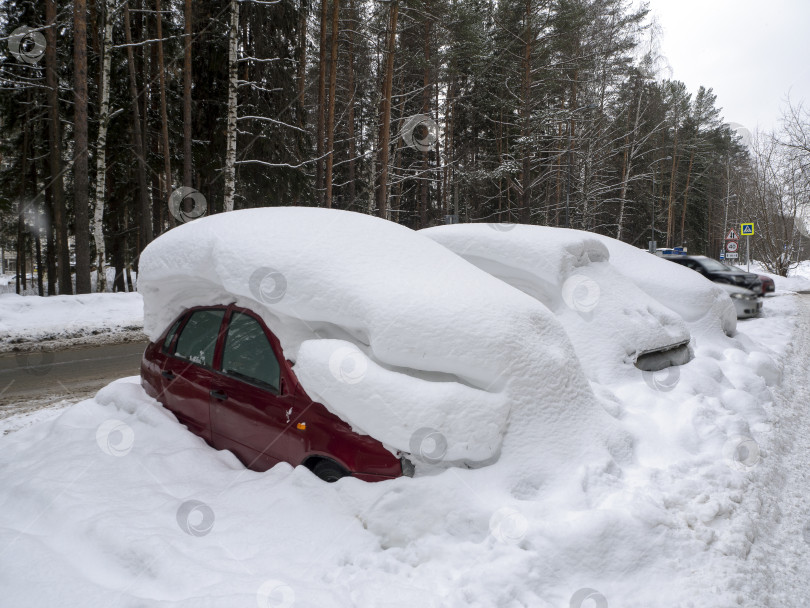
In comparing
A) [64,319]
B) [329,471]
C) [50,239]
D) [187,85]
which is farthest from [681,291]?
[50,239]

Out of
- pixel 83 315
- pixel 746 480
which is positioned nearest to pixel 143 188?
pixel 83 315

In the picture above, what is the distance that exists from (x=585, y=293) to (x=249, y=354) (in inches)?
142

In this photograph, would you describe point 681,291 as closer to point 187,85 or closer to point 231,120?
point 231,120

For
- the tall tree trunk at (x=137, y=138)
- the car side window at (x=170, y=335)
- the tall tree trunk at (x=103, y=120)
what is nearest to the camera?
the car side window at (x=170, y=335)

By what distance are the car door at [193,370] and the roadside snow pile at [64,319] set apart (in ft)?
22.0

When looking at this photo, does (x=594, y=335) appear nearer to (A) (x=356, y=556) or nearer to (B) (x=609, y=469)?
(B) (x=609, y=469)

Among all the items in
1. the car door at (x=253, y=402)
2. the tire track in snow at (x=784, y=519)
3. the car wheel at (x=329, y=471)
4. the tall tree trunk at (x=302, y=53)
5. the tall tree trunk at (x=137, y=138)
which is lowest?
the tire track in snow at (x=784, y=519)

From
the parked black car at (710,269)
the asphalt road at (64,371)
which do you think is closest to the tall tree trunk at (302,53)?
the asphalt road at (64,371)

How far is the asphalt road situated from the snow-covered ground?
230 centimetres

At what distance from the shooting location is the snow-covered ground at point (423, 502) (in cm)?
226

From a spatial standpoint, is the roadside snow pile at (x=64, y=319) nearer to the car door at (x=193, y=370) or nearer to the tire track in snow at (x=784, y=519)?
the car door at (x=193, y=370)

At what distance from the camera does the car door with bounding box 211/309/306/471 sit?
298cm

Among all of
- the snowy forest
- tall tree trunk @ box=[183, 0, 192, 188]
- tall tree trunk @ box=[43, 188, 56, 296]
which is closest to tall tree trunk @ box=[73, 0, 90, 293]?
the snowy forest

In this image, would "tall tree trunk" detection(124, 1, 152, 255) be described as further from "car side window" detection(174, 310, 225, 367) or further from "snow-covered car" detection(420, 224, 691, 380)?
"car side window" detection(174, 310, 225, 367)
